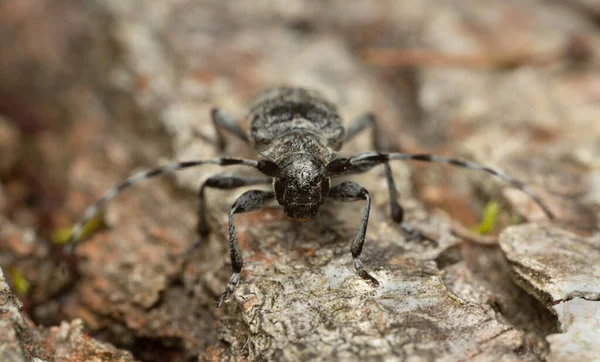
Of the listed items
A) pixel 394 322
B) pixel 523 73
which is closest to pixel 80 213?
pixel 394 322

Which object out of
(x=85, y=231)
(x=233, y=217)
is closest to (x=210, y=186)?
(x=233, y=217)

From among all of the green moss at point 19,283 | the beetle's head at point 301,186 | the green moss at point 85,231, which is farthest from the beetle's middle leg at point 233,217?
the green moss at point 19,283

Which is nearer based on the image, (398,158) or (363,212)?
(398,158)

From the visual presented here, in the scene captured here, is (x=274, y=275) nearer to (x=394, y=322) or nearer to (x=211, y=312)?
(x=211, y=312)

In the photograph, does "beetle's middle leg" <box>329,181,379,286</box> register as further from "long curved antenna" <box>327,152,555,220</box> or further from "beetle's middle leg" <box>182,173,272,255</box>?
"beetle's middle leg" <box>182,173,272,255</box>

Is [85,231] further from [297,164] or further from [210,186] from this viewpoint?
[297,164]
